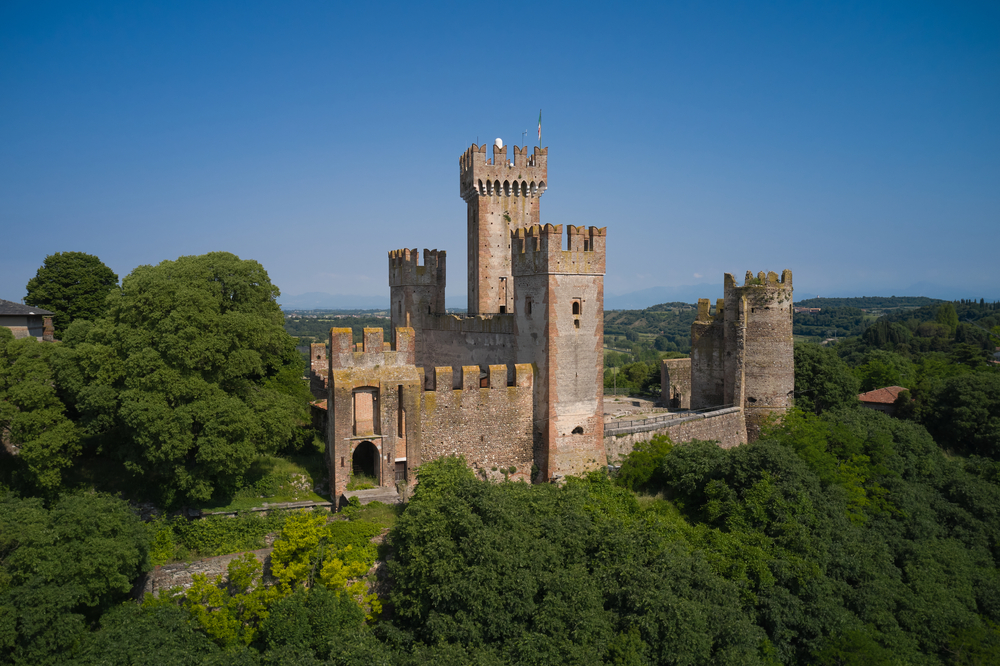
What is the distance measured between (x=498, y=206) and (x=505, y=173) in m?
1.72

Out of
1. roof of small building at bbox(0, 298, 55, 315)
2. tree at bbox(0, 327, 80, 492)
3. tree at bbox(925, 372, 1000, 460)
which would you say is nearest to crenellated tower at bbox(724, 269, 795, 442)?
tree at bbox(925, 372, 1000, 460)

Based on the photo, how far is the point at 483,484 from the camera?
21.2m

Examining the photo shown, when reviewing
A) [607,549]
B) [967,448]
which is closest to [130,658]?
[607,549]

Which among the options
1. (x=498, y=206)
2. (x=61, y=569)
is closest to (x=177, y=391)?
(x=61, y=569)

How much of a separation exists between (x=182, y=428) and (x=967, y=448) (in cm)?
4898

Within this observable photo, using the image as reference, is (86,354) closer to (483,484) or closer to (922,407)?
(483,484)

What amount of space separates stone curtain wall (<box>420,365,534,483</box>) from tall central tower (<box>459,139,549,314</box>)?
799 cm

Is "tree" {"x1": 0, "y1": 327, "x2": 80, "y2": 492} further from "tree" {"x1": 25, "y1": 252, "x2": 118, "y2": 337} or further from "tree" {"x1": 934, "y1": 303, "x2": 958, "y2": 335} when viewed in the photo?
"tree" {"x1": 934, "y1": 303, "x2": 958, "y2": 335}

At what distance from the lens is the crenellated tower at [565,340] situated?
27344 mm

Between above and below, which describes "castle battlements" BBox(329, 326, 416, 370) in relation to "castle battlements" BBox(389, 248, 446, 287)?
below

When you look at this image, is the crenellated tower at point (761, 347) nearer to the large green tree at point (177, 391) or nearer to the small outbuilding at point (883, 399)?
the small outbuilding at point (883, 399)

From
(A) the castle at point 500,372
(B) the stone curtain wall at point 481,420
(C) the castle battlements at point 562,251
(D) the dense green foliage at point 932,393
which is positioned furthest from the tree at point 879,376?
(B) the stone curtain wall at point 481,420

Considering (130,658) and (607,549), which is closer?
(130,658)

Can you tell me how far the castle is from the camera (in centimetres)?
2539
